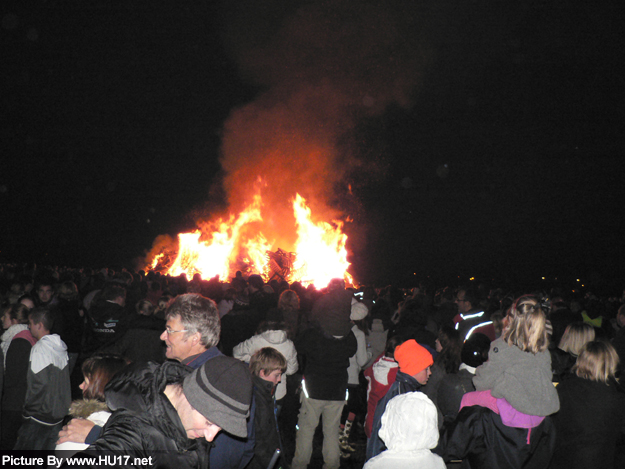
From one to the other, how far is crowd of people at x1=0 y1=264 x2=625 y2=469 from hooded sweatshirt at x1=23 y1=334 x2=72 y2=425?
0.01 m

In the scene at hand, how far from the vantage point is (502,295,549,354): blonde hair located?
2996 mm

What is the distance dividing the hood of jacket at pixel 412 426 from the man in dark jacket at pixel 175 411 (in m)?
0.99

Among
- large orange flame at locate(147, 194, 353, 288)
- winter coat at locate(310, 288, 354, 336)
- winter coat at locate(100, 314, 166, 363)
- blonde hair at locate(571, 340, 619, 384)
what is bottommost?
blonde hair at locate(571, 340, 619, 384)

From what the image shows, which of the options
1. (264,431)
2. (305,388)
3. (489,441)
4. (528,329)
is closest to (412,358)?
(489,441)

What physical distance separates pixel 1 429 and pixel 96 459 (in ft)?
12.4

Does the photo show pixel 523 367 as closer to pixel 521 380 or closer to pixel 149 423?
pixel 521 380

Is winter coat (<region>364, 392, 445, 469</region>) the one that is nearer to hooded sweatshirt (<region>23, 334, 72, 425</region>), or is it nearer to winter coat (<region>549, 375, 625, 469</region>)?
winter coat (<region>549, 375, 625, 469</region>)

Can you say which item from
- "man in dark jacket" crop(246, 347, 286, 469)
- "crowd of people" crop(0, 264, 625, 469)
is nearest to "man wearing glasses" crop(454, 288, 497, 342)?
"crowd of people" crop(0, 264, 625, 469)

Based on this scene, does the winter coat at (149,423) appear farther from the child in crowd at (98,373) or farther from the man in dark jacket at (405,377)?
the man in dark jacket at (405,377)

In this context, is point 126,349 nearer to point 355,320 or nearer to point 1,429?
point 1,429

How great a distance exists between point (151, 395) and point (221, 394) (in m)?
0.30

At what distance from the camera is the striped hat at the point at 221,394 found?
1.69 m

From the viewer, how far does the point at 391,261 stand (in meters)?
33.1

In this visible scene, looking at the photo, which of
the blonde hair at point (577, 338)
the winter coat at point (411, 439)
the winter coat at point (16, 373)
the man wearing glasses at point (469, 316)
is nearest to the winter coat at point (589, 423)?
the blonde hair at point (577, 338)
